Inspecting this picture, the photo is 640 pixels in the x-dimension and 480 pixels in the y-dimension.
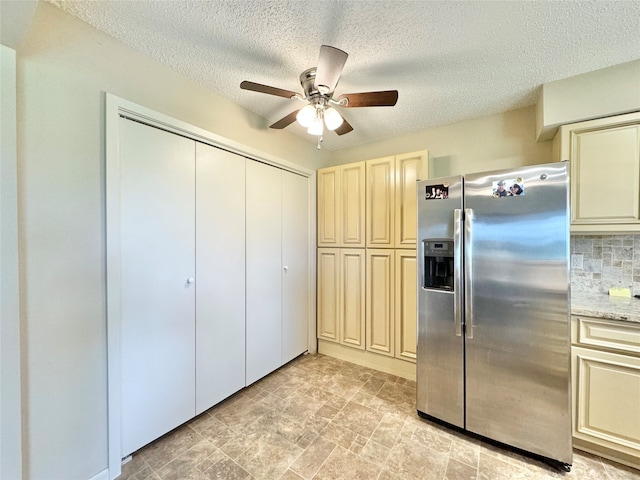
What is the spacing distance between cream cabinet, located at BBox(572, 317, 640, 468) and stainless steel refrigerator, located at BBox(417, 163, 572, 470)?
0.72 ft

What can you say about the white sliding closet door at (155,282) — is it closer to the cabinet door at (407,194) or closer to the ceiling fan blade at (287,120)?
the ceiling fan blade at (287,120)

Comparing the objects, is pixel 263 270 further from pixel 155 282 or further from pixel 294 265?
pixel 155 282

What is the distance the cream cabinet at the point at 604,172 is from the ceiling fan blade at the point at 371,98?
1.36 m

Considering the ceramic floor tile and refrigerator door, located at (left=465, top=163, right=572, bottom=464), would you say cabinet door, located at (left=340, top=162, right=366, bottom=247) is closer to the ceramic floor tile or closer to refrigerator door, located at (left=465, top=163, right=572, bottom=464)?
refrigerator door, located at (left=465, top=163, right=572, bottom=464)

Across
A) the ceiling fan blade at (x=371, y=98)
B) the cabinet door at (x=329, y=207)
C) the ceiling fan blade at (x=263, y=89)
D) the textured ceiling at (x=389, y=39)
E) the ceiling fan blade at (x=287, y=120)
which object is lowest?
the cabinet door at (x=329, y=207)

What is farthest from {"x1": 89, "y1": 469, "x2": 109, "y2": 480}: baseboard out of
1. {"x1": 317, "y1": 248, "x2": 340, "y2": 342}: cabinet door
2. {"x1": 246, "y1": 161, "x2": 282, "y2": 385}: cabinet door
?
{"x1": 317, "y1": 248, "x2": 340, "y2": 342}: cabinet door

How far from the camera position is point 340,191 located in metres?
2.81

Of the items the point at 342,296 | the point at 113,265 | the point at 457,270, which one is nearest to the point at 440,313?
the point at 457,270

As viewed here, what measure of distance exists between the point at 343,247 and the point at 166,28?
2188 millimetres

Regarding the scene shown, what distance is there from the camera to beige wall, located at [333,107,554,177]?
2168mm

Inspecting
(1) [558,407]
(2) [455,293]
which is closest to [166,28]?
(2) [455,293]

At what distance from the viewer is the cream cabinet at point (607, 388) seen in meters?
1.43

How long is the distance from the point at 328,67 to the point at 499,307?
5.70ft

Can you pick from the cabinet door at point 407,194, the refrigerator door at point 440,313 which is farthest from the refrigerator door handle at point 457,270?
the cabinet door at point 407,194
